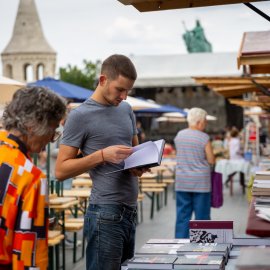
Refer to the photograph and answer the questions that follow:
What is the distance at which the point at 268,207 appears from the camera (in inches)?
120

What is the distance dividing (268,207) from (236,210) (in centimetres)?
1107

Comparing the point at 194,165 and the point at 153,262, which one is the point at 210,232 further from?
the point at 194,165

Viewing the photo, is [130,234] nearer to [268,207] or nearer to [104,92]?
[104,92]

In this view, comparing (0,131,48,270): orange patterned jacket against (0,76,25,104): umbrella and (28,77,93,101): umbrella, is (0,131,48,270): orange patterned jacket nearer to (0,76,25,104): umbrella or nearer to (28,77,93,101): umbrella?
(0,76,25,104): umbrella

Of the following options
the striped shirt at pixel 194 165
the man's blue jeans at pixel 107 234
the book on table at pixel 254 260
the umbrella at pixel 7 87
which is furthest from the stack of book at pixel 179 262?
the umbrella at pixel 7 87

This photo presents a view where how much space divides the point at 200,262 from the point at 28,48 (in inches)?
3060

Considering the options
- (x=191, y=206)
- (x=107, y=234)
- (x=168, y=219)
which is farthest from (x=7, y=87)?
(x=107, y=234)

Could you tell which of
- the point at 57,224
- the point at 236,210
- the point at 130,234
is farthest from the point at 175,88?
the point at 130,234

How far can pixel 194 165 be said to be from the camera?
8.52m

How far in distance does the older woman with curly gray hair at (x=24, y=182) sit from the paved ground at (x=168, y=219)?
19.0 ft

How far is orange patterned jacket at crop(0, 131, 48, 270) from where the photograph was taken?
2.85 m

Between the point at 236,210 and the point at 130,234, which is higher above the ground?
the point at 130,234

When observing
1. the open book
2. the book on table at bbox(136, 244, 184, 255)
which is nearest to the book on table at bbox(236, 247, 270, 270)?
the book on table at bbox(136, 244, 184, 255)

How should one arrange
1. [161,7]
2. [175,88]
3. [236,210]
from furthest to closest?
1. [175,88]
2. [236,210]
3. [161,7]
